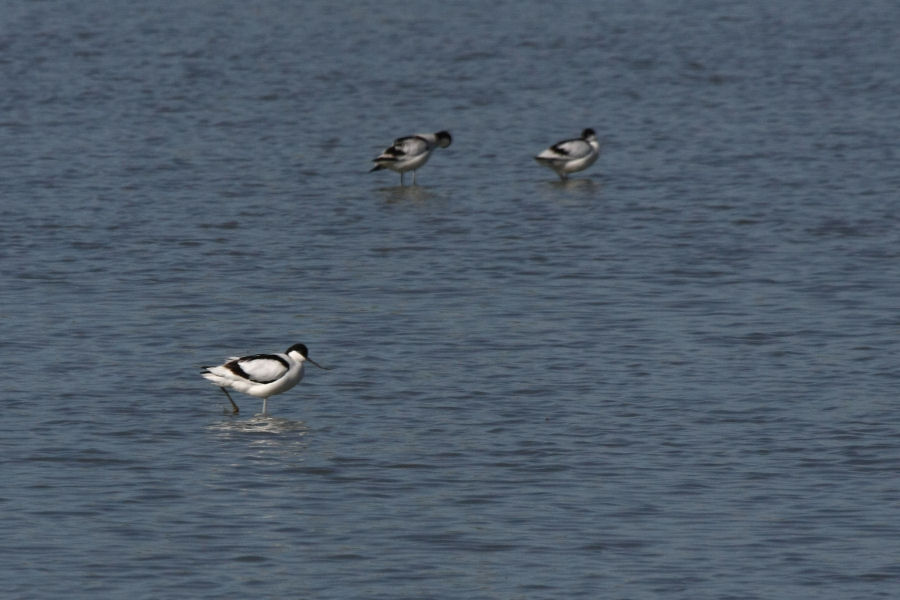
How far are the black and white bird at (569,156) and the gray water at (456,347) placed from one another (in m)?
0.51

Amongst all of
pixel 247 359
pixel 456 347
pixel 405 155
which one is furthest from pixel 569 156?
pixel 247 359

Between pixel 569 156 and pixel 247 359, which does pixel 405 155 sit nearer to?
pixel 569 156

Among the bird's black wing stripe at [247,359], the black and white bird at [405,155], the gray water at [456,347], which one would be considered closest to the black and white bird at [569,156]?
the gray water at [456,347]

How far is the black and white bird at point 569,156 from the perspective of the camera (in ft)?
116

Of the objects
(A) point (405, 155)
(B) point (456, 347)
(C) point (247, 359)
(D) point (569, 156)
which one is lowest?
(B) point (456, 347)

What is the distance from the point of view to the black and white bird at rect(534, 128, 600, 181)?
3541cm

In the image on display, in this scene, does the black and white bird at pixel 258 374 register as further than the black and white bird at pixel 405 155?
No

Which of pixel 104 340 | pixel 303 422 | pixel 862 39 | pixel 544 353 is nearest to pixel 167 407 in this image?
pixel 303 422

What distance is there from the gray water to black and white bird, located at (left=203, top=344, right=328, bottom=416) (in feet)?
1.27

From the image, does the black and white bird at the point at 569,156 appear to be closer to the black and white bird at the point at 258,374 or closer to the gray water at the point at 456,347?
the gray water at the point at 456,347

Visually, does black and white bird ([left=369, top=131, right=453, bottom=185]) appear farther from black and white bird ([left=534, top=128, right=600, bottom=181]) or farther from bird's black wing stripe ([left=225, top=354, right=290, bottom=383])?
bird's black wing stripe ([left=225, top=354, right=290, bottom=383])

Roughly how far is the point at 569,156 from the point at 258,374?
17.8 m

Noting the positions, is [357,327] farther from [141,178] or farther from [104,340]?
[141,178]

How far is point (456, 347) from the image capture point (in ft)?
70.2
